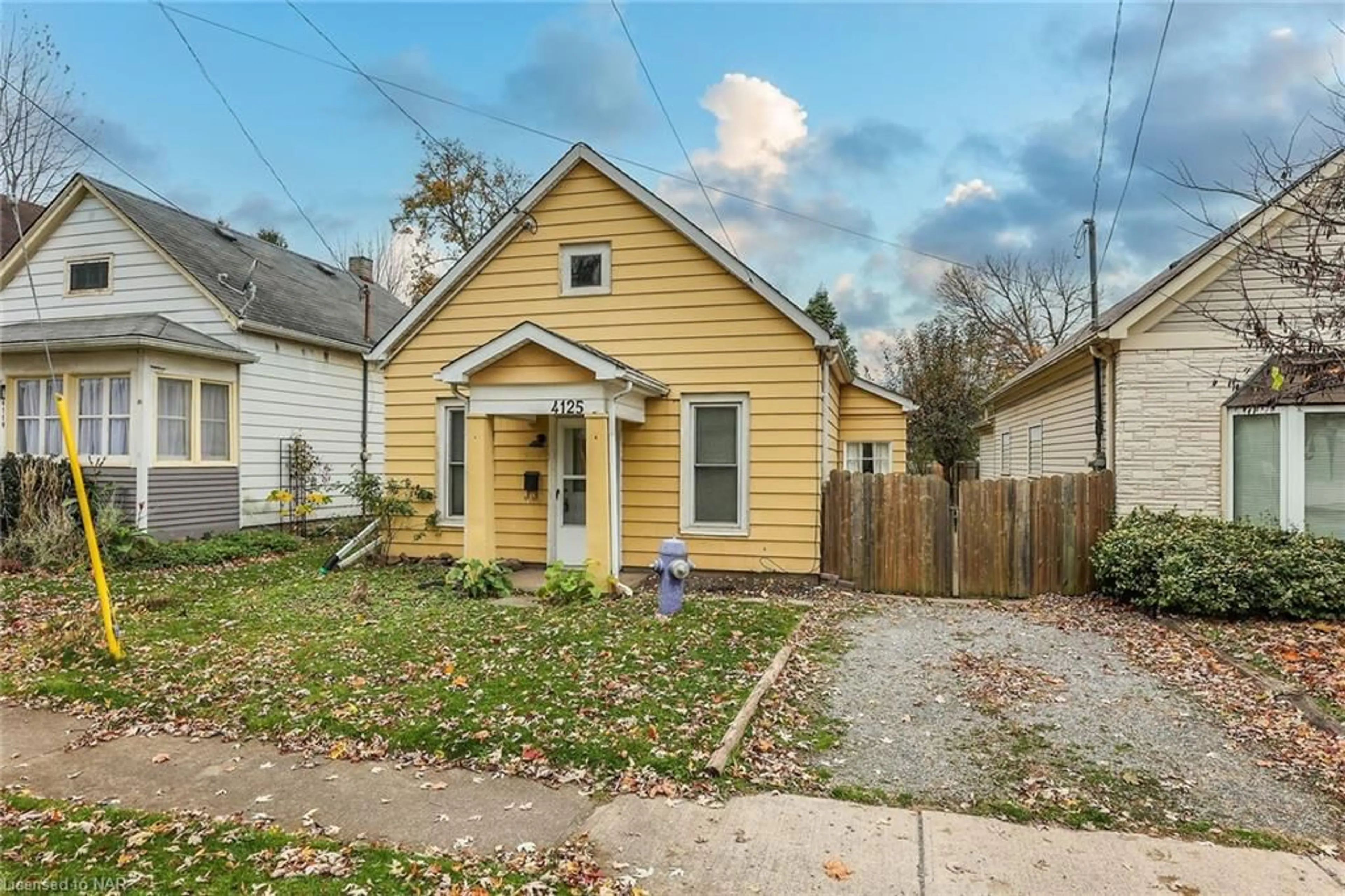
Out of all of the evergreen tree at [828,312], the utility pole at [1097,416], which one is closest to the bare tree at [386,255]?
the evergreen tree at [828,312]

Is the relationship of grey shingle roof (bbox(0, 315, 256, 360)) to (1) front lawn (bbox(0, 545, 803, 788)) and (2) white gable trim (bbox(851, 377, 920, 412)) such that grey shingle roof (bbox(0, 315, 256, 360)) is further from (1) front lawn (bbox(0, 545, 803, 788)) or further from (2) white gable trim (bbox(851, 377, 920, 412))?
(2) white gable trim (bbox(851, 377, 920, 412))

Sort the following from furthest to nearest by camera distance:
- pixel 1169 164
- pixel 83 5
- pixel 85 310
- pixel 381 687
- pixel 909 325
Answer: pixel 909 325, pixel 85 310, pixel 83 5, pixel 1169 164, pixel 381 687

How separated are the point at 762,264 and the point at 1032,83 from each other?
11325 mm

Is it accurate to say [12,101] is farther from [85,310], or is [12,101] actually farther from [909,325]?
[909,325]

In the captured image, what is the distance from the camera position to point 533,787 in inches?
164

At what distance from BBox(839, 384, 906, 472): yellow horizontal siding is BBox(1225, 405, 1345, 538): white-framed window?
5.23 metres

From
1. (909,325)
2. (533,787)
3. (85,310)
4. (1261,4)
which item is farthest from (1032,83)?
(909,325)

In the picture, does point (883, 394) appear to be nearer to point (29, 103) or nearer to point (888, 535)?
point (888, 535)

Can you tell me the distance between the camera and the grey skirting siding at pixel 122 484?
12.2 metres

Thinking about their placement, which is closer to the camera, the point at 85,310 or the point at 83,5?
the point at 83,5

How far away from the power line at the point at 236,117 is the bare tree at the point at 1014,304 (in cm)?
2698

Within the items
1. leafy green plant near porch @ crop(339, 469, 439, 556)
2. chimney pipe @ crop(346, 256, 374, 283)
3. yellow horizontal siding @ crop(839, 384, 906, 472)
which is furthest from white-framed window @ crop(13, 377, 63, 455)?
yellow horizontal siding @ crop(839, 384, 906, 472)

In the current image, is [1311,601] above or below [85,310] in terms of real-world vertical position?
below

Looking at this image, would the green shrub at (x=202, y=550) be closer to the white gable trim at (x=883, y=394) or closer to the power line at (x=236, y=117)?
the power line at (x=236, y=117)
